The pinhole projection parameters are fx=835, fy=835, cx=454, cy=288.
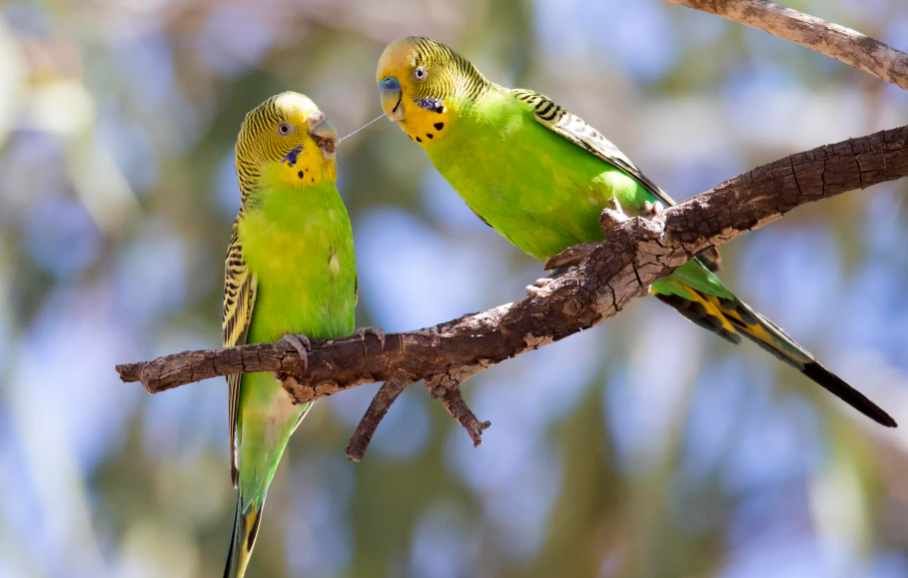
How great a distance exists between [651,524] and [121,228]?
5.24 meters

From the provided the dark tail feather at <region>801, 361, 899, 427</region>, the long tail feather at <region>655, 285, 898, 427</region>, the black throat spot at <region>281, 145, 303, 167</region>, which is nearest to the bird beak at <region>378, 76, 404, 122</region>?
the black throat spot at <region>281, 145, 303, 167</region>

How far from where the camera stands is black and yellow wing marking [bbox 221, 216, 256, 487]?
3.51 m

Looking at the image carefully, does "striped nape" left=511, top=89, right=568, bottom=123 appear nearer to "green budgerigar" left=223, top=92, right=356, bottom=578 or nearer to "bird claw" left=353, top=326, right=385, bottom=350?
"green budgerigar" left=223, top=92, right=356, bottom=578

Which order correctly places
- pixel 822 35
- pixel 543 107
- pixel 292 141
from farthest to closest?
pixel 543 107, pixel 292 141, pixel 822 35

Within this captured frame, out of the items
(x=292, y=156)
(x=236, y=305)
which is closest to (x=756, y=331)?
(x=292, y=156)

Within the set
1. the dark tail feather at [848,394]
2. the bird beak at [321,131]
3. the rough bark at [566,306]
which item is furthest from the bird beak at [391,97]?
the dark tail feather at [848,394]

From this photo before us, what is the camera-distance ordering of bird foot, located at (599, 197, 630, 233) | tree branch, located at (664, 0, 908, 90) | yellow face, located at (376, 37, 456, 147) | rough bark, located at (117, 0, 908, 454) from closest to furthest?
tree branch, located at (664, 0, 908, 90), rough bark, located at (117, 0, 908, 454), bird foot, located at (599, 197, 630, 233), yellow face, located at (376, 37, 456, 147)

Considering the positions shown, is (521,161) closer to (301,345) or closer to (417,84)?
(417,84)

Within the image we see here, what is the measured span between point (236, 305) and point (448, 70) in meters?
1.36

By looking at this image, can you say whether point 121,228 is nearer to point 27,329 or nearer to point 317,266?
point 27,329

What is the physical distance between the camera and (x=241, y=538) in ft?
11.9

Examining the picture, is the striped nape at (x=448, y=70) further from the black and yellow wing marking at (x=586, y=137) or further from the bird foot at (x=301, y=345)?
the bird foot at (x=301, y=345)

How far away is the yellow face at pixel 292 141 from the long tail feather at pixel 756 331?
67.7 inches

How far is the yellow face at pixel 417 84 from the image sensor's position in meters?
3.47
